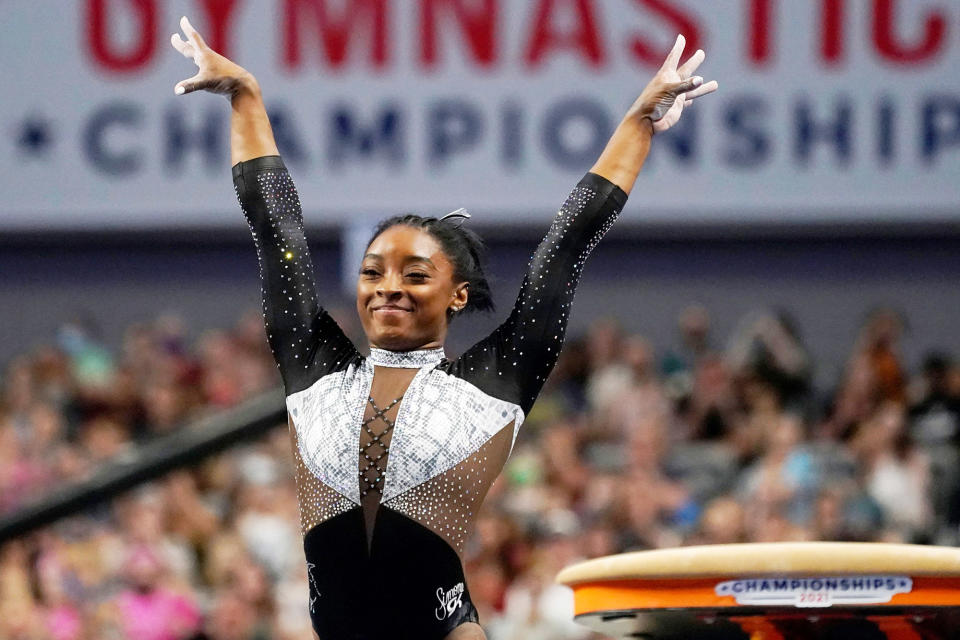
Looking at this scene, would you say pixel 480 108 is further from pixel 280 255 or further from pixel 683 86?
pixel 280 255

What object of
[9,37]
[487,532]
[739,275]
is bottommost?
[487,532]

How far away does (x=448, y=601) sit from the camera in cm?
278

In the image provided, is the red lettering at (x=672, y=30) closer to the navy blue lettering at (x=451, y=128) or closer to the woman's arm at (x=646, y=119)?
the navy blue lettering at (x=451, y=128)

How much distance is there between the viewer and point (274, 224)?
3.01 metres

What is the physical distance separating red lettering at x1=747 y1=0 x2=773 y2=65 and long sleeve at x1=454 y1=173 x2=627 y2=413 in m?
7.00

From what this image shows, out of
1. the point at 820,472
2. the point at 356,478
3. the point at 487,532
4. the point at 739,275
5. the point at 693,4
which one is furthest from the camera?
the point at 739,275

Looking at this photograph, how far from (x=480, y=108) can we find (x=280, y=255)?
7.05 m

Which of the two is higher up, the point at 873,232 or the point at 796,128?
the point at 796,128

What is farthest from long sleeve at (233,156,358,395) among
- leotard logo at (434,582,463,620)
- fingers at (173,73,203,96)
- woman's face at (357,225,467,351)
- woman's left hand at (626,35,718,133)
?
woman's left hand at (626,35,718,133)

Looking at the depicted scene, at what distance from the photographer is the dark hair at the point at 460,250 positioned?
9.77ft

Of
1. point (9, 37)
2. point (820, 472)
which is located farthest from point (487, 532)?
point (9, 37)

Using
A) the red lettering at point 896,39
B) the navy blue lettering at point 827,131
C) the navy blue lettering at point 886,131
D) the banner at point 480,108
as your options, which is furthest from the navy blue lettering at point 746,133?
the red lettering at point 896,39

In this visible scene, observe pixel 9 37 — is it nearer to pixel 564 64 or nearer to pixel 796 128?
pixel 564 64

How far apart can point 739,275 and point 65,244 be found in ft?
17.3
